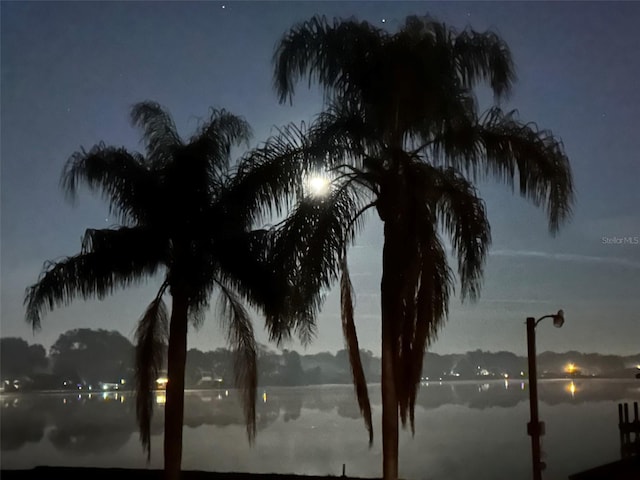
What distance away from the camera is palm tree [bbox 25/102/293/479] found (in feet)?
41.9

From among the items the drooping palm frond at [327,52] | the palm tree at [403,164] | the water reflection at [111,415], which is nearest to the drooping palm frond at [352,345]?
the palm tree at [403,164]

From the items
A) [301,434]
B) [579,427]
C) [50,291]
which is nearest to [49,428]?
[301,434]

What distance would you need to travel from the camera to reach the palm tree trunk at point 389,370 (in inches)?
420

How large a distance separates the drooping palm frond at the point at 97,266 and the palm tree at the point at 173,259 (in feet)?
0.06

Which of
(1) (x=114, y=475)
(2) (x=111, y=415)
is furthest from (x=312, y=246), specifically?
(2) (x=111, y=415)

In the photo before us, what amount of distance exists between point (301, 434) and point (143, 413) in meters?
69.0

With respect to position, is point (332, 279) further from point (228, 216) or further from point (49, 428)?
point (49, 428)

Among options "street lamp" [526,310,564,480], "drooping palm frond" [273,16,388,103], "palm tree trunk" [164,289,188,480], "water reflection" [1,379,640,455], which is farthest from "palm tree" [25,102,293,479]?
"water reflection" [1,379,640,455]

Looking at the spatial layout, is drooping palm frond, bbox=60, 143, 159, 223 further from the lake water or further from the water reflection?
the water reflection

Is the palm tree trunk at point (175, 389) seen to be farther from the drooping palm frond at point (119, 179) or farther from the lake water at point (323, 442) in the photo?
the lake water at point (323, 442)

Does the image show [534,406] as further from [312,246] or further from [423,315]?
[312,246]

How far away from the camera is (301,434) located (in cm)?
7931

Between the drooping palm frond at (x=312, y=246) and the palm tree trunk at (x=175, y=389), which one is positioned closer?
the drooping palm frond at (x=312, y=246)

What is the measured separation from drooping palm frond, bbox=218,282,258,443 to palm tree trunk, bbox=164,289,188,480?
82 cm
